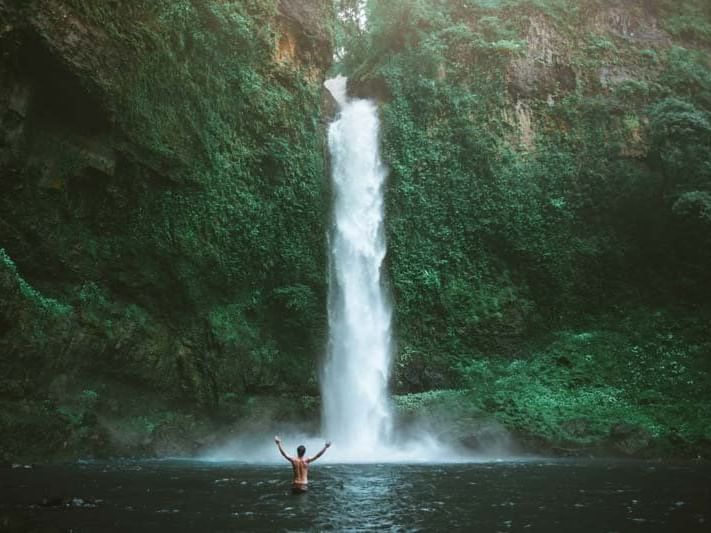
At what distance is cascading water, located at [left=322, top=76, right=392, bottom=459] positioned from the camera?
18078mm

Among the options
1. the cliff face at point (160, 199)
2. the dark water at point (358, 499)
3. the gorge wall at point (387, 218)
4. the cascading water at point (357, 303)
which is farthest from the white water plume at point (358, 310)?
the dark water at point (358, 499)

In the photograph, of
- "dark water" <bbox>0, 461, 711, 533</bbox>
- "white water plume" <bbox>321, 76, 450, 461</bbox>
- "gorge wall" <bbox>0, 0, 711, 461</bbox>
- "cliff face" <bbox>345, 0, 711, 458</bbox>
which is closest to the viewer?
"dark water" <bbox>0, 461, 711, 533</bbox>

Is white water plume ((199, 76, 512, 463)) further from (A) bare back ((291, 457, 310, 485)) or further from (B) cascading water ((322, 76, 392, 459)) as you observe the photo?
(A) bare back ((291, 457, 310, 485))

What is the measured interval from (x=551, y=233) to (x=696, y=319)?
563 cm

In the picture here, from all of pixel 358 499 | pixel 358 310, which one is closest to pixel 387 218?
pixel 358 310

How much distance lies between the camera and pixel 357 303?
765 inches

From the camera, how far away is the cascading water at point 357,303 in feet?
59.3

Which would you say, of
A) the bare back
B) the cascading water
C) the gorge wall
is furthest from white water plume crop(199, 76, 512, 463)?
the bare back

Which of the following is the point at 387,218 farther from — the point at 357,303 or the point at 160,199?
the point at 160,199

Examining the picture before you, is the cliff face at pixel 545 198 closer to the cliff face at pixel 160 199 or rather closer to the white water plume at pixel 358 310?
the white water plume at pixel 358 310

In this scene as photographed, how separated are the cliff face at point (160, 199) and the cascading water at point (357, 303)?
78 cm

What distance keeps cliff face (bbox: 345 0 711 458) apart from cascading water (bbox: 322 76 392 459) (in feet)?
2.63

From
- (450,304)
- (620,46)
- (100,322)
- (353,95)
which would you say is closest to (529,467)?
(450,304)

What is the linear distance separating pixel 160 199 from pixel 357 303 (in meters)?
7.09
